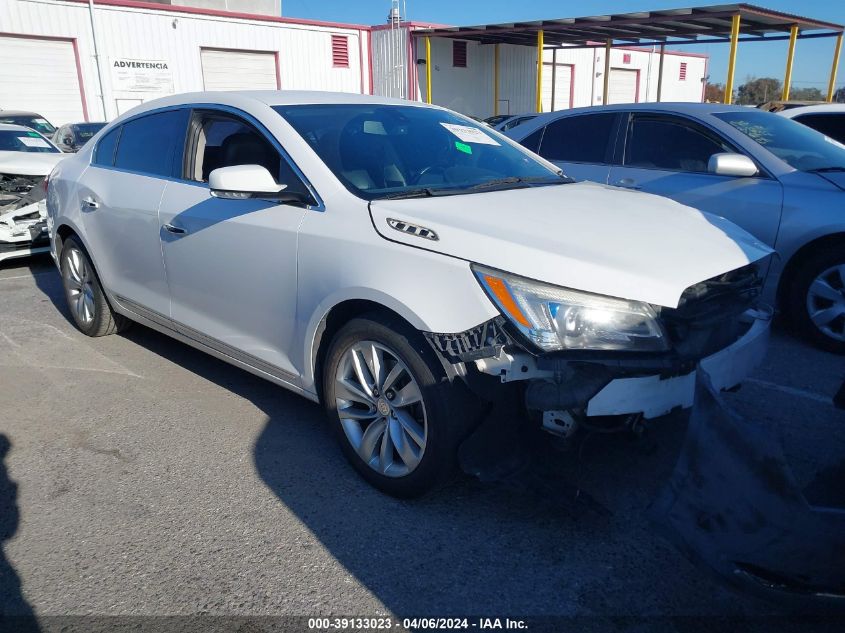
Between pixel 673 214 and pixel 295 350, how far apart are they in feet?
6.19

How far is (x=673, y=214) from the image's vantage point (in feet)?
10.7

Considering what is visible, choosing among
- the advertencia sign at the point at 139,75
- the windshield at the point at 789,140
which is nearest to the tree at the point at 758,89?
the advertencia sign at the point at 139,75

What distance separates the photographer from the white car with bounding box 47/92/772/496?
2.49m

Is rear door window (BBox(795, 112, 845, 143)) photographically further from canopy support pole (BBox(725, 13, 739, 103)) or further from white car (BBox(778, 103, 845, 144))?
canopy support pole (BBox(725, 13, 739, 103))

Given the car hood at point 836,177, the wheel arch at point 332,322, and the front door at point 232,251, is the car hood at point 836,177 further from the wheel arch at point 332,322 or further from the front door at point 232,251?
the front door at point 232,251

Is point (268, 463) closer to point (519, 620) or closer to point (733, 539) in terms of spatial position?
point (519, 620)

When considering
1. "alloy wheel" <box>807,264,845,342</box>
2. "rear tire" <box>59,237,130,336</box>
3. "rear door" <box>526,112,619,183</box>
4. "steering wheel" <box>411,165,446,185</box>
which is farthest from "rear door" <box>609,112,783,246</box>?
"rear tire" <box>59,237,130,336</box>

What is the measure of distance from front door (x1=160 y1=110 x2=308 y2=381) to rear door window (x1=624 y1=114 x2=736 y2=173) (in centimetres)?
346

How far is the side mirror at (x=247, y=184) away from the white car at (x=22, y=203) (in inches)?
206

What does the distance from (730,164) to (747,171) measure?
16 centimetres

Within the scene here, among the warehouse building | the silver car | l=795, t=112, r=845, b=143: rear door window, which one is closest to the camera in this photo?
the silver car

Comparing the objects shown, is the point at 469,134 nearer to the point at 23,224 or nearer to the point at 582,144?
the point at 582,144

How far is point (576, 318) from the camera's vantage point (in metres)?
2.47

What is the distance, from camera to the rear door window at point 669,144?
215 inches
